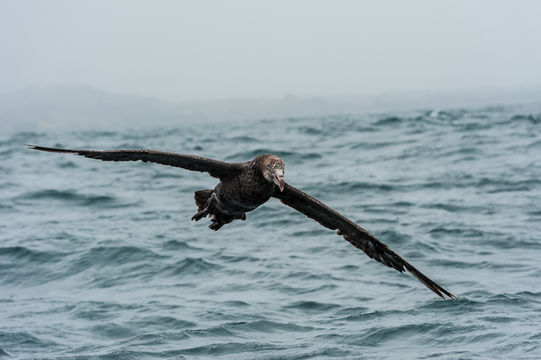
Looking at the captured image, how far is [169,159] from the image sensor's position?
7750 mm

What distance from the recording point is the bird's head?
7547 mm

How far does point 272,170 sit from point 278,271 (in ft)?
17.3

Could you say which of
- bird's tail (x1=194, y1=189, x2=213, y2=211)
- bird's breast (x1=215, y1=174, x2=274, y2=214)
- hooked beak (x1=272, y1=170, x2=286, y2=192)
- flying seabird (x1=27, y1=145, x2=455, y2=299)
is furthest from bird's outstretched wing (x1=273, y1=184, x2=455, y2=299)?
hooked beak (x1=272, y1=170, x2=286, y2=192)

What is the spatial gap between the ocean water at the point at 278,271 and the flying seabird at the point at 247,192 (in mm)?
1249

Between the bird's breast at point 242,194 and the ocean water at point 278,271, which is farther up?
the bird's breast at point 242,194

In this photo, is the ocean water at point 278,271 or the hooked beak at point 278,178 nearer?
the hooked beak at point 278,178

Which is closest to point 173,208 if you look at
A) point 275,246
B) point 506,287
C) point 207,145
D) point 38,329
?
point 275,246

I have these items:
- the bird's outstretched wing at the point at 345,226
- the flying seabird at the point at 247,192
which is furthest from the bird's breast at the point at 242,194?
the bird's outstretched wing at the point at 345,226

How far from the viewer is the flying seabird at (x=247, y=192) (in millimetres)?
7539

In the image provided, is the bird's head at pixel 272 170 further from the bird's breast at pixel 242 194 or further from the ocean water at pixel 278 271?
the ocean water at pixel 278 271

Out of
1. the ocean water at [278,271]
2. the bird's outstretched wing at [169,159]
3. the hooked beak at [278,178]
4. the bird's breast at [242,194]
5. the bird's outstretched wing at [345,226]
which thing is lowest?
the ocean water at [278,271]

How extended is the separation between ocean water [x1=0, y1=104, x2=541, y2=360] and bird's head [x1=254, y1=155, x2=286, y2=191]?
2.56m

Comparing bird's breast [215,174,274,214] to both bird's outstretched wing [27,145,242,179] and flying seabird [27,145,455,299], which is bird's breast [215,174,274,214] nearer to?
flying seabird [27,145,455,299]

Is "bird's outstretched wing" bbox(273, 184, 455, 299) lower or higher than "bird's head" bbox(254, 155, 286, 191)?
lower
